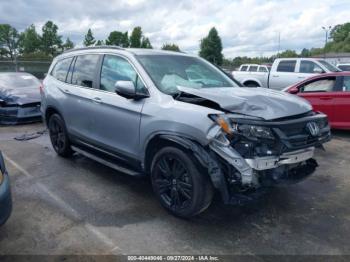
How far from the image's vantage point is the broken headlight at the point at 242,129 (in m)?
3.26

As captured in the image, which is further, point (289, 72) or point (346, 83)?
point (289, 72)

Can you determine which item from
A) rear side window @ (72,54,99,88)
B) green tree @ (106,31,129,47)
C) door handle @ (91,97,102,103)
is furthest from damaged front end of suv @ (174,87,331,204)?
green tree @ (106,31,129,47)

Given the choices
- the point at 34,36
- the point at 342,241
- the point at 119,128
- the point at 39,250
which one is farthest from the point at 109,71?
the point at 34,36

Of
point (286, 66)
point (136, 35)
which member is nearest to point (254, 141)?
point (286, 66)

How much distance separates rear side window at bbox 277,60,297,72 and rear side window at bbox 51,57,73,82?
1009 centimetres

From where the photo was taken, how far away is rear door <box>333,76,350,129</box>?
7.56m

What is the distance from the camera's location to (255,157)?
10.8ft

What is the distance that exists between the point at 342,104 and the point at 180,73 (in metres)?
4.87

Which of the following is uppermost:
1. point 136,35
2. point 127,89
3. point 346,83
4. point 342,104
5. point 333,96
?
point 136,35

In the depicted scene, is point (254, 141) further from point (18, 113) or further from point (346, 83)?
point (18, 113)

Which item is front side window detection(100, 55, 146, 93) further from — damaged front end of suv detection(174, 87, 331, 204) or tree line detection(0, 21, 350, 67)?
tree line detection(0, 21, 350, 67)

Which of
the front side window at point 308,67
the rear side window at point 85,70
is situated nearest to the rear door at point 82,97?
the rear side window at point 85,70

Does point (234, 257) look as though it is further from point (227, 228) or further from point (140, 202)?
point (140, 202)

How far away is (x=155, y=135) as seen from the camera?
3.79m
